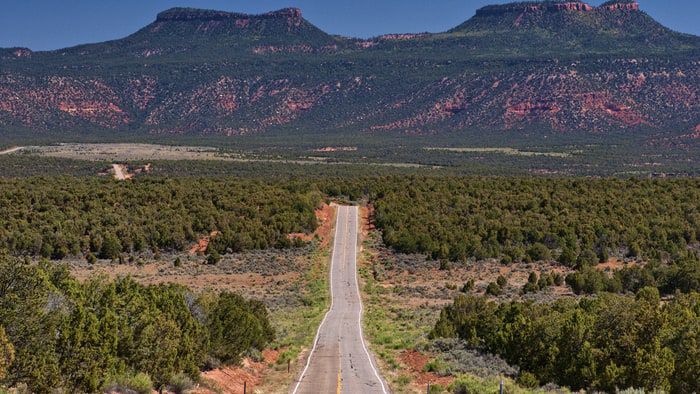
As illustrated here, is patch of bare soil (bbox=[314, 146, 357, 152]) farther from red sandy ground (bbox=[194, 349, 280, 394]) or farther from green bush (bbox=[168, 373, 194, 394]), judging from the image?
green bush (bbox=[168, 373, 194, 394])

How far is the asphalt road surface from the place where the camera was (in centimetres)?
2278

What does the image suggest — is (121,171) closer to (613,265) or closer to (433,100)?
(613,265)

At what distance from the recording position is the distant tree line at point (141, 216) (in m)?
50.9

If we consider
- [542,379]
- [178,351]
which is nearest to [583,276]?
[542,379]

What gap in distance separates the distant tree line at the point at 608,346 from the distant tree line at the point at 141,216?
102 ft

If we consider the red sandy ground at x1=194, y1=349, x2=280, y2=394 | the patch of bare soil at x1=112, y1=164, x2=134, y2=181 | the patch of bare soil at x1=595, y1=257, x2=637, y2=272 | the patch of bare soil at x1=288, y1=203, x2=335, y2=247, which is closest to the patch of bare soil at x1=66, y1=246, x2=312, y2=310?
the patch of bare soil at x1=288, y1=203, x2=335, y2=247

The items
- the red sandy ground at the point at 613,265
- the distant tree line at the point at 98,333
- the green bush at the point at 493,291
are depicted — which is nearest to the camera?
the distant tree line at the point at 98,333

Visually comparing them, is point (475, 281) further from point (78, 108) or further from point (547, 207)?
point (78, 108)

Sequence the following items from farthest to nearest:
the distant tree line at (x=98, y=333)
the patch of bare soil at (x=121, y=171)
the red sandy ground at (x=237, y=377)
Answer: the patch of bare soil at (x=121, y=171) < the red sandy ground at (x=237, y=377) < the distant tree line at (x=98, y=333)

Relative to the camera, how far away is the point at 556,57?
192 meters

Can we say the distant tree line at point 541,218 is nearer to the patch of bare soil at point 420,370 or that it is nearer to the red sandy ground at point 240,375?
the patch of bare soil at point 420,370

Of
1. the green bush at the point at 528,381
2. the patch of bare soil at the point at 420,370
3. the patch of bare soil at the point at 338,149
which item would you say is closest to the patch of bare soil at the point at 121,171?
the patch of bare soil at the point at 338,149

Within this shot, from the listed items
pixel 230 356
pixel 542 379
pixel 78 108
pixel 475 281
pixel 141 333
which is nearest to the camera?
pixel 141 333

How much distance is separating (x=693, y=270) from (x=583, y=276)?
5288mm
